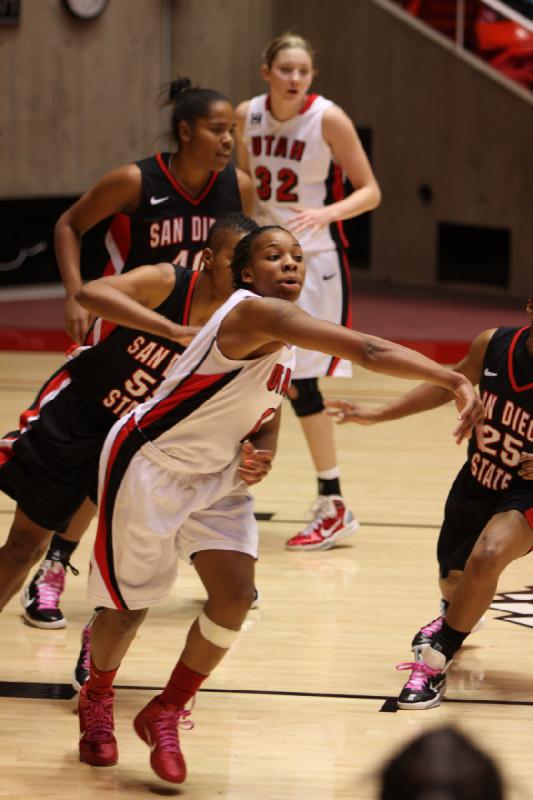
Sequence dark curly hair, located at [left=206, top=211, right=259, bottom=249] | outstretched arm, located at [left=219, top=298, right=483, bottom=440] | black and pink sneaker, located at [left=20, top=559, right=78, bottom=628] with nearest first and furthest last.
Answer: outstretched arm, located at [left=219, top=298, right=483, bottom=440] < dark curly hair, located at [left=206, top=211, right=259, bottom=249] < black and pink sneaker, located at [left=20, top=559, right=78, bottom=628]

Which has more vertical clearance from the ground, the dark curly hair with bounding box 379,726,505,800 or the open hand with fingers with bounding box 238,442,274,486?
the dark curly hair with bounding box 379,726,505,800

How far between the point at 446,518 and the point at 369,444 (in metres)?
2.87

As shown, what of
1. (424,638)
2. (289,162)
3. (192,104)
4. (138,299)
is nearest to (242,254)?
(138,299)

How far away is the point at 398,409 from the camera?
3.60 m

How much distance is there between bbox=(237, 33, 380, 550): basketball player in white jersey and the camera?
197 inches

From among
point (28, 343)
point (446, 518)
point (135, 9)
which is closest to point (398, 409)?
point (446, 518)

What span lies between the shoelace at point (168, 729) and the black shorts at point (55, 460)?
0.67 metres

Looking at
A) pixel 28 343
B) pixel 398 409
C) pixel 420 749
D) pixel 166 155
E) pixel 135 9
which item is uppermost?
pixel 135 9

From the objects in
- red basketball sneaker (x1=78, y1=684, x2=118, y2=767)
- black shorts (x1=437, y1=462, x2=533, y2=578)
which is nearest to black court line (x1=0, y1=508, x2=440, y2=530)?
black shorts (x1=437, y1=462, x2=533, y2=578)

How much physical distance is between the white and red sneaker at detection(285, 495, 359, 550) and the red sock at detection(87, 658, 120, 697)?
1.89 m

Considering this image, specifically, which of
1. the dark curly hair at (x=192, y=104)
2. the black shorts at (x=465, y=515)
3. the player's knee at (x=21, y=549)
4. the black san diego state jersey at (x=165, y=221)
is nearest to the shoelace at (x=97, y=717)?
the player's knee at (x=21, y=549)

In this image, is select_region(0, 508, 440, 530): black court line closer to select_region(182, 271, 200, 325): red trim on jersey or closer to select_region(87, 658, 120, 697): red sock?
select_region(182, 271, 200, 325): red trim on jersey

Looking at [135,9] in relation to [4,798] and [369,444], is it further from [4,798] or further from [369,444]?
[4,798]

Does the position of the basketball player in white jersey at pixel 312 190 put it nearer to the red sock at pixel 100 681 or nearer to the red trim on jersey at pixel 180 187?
the red trim on jersey at pixel 180 187
